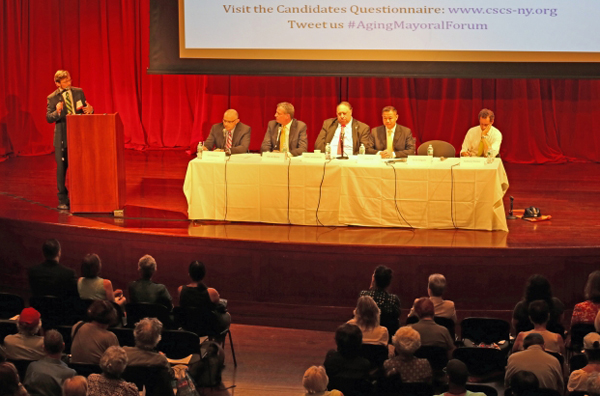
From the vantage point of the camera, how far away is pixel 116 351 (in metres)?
3.85

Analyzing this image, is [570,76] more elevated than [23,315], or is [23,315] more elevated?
[570,76]

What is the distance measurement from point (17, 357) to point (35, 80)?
7744 mm

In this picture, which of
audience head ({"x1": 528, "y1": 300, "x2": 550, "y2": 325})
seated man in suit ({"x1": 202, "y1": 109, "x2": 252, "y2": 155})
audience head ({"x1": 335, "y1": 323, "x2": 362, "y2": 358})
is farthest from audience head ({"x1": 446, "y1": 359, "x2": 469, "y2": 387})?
seated man in suit ({"x1": 202, "y1": 109, "x2": 252, "y2": 155})

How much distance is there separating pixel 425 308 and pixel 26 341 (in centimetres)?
241

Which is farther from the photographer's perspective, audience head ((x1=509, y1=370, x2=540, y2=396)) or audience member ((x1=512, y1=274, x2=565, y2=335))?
audience member ((x1=512, y1=274, x2=565, y2=335))

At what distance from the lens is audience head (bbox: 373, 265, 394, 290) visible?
5.18 metres

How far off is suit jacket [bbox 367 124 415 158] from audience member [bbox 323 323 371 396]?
12.7ft

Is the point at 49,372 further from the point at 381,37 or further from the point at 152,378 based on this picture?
the point at 381,37

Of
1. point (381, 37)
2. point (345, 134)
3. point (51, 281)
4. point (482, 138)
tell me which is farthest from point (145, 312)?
point (381, 37)

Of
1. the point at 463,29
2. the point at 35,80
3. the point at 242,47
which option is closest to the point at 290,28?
the point at 242,47

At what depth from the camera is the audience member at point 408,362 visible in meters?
4.12

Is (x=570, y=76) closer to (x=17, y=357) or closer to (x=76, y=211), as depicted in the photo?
(x=76, y=211)

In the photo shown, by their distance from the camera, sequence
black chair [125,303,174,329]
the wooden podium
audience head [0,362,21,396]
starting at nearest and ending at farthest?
audience head [0,362,21,396]
black chair [125,303,174,329]
the wooden podium

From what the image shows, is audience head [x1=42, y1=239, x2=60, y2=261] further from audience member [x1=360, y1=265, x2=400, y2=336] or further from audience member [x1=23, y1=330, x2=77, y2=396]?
audience member [x1=360, y1=265, x2=400, y2=336]
